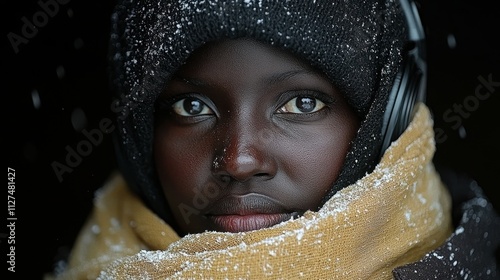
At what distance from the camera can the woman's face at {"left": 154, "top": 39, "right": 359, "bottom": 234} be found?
1.29 metres

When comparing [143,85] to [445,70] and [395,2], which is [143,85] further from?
[445,70]

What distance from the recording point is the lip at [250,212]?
4.27ft

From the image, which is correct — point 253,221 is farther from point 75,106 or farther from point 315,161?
point 75,106

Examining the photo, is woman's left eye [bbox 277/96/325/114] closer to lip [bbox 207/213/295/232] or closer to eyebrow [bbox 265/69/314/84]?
eyebrow [bbox 265/69/314/84]

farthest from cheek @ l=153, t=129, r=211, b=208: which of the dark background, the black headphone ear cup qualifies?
the dark background

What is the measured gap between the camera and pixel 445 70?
1.97 meters

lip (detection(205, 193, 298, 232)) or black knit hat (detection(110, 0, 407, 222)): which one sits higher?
black knit hat (detection(110, 0, 407, 222))

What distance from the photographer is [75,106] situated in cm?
199

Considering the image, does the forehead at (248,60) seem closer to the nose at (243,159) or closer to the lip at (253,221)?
the nose at (243,159)

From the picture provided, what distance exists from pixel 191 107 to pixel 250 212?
0.24 m

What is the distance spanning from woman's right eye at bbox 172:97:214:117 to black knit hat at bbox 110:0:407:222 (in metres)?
0.05

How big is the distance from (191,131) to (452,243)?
52 cm

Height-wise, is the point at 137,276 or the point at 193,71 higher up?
the point at 193,71

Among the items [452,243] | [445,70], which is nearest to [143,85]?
[452,243]
